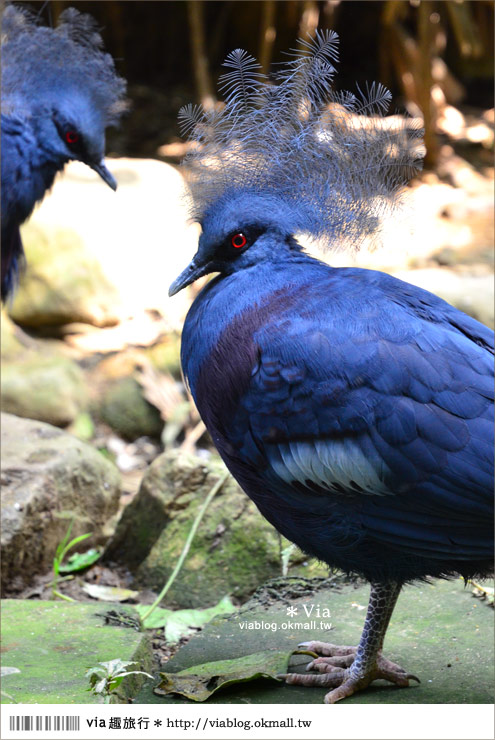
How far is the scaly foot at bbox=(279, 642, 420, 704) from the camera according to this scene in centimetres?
207

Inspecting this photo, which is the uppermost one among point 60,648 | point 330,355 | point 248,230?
point 248,230

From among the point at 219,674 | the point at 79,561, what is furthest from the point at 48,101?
the point at 219,674

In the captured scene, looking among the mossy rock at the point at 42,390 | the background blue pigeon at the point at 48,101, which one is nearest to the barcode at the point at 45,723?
the background blue pigeon at the point at 48,101

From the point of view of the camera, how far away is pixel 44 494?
311 centimetres

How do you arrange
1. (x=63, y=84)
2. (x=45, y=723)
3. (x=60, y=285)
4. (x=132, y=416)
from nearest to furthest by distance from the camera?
(x=45, y=723), (x=63, y=84), (x=132, y=416), (x=60, y=285)

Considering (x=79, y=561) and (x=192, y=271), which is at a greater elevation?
(x=192, y=271)

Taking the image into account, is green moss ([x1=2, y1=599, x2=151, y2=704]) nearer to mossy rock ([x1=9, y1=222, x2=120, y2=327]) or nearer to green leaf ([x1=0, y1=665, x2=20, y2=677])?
green leaf ([x1=0, y1=665, x2=20, y2=677])

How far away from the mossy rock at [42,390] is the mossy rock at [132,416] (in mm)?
149

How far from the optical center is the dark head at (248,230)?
6.60 feet

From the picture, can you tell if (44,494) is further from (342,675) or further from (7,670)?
(342,675)

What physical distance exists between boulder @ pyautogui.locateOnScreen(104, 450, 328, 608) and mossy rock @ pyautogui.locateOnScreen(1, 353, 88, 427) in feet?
5.03

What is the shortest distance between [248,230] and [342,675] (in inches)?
44.9

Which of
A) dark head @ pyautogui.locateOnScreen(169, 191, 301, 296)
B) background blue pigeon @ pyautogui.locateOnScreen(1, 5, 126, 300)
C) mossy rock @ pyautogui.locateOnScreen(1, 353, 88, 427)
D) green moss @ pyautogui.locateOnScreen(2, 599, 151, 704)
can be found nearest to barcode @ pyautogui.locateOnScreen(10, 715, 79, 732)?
green moss @ pyautogui.locateOnScreen(2, 599, 151, 704)

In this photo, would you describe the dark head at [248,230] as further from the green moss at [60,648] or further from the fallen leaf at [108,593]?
the fallen leaf at [108,593]
